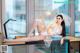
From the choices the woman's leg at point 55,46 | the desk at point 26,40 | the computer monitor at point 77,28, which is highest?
the computer monitor at point 77,28

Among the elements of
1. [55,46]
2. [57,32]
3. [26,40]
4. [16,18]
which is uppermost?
[16,18]

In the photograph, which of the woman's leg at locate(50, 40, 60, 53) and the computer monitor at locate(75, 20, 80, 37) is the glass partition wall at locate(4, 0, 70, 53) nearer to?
the woman's leg at locate(50, 40, 60, 53)

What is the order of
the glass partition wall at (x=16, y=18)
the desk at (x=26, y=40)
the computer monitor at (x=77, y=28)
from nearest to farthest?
the desk at (x=26, y=40) < the glass partition wall at (x=16, y=18) < the computer monitor at (x=77, y=28)

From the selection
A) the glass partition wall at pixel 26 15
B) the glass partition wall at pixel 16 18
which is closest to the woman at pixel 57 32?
the glass partition wall at pixel 26 15

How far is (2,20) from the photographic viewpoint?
12.7 feet

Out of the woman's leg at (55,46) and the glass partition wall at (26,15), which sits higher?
the glass partition wall at (26,15)

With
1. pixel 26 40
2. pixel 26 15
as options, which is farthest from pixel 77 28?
pixel 26 40

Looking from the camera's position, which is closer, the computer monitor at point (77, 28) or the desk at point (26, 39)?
the desk at point (26, 39)

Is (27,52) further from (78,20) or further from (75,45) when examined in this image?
(78,20)

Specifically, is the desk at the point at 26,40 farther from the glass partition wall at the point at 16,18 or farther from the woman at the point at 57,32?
the glass partition wall at the point at 16,18

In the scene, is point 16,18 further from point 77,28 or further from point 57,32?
point 77,28

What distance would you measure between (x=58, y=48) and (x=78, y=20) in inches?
30.6

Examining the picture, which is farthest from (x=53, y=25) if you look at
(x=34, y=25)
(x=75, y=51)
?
(x=75, y=51)

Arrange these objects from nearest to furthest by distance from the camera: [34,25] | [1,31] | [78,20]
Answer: [1,31] → [34,25] → [78,20]
